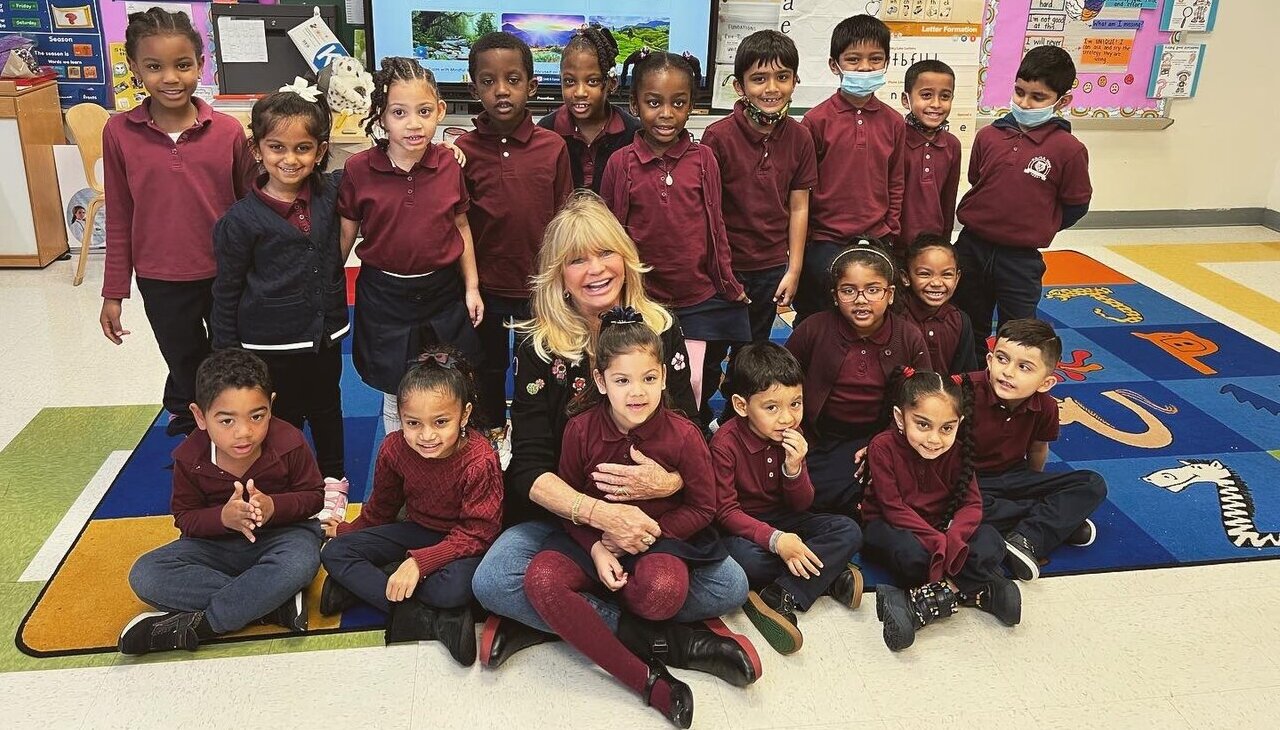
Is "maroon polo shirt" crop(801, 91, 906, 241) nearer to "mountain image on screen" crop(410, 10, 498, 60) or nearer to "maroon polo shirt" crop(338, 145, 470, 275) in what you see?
"maroon polo shirt" crop(338, 145, 470, 275)

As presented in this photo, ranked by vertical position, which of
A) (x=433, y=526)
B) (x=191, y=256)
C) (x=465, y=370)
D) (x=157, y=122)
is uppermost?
(x=157, y=122)

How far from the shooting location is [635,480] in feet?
6.94

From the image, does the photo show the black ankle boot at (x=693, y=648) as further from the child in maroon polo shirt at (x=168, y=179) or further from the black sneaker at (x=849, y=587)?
the child in maroon polo shirt at (x=168, y=179)

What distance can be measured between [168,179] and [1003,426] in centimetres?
232

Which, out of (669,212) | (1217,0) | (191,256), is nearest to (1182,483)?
(669,212)

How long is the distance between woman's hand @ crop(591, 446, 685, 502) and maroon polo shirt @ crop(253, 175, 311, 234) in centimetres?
101

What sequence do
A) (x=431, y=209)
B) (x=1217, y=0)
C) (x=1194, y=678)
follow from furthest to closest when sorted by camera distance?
1. (x=1217, y=0)
2. (x=431, y=209)
3. (x=1194, y=678)

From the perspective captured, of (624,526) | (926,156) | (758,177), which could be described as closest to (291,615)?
(624,526)

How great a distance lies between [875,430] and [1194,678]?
967 millimetres

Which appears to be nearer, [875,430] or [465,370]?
[465,370]

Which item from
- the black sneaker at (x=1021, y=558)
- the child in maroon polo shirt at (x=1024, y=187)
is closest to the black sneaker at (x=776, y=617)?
the black sneaker at (x=1021, y=558)

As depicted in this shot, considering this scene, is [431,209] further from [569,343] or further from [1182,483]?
[1182,483]

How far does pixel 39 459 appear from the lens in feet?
9.60

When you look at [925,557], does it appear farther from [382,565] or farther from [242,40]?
[242,40]
